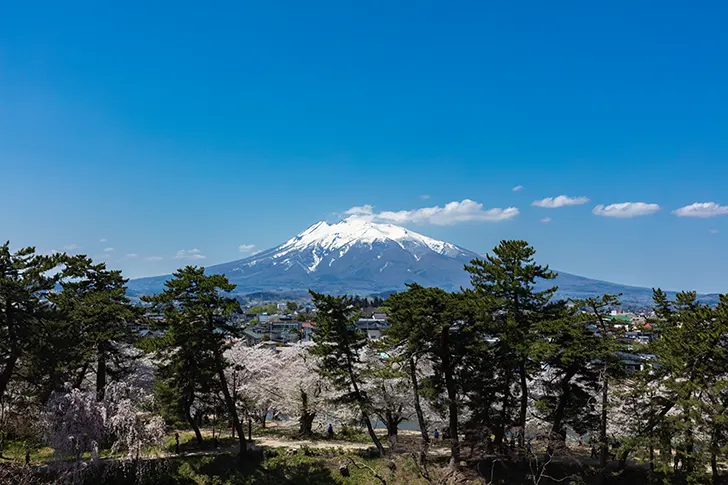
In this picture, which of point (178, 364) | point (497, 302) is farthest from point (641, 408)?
point (178, 364)

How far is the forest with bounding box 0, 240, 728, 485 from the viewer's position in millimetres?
17219

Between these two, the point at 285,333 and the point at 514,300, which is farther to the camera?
the point at 285,333

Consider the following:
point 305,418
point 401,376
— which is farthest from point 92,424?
point 305,418

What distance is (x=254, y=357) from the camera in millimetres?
30750

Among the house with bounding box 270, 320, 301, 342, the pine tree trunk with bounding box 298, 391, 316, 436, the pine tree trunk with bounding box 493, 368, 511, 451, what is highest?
the pine tree trunk with bounding box 493, 368, 511, 451

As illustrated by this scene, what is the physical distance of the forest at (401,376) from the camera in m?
17.2

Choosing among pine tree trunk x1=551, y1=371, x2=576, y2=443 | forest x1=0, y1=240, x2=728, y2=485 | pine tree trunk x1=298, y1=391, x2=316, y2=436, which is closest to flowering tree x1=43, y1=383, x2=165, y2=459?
forest x1=0, y1=240, x2=728, y2=485

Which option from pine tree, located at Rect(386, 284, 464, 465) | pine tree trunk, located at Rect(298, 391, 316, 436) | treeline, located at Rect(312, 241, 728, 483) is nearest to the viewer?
treeline, located at Rect(312, 241, 728, 483)

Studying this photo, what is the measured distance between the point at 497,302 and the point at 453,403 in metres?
5.22

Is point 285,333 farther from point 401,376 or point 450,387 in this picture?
point 450,387

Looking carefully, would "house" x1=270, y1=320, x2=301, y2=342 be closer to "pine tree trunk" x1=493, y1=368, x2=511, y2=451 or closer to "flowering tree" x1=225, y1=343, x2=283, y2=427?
"flowering tree" x1=225, y1=343, x2=283, y2=427

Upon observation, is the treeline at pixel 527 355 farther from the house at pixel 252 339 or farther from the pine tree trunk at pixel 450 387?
the house at pixel 252 339

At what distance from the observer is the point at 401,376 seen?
22.1 meters

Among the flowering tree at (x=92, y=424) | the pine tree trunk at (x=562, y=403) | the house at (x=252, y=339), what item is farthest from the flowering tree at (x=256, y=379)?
the house at (x=252, y=339)
